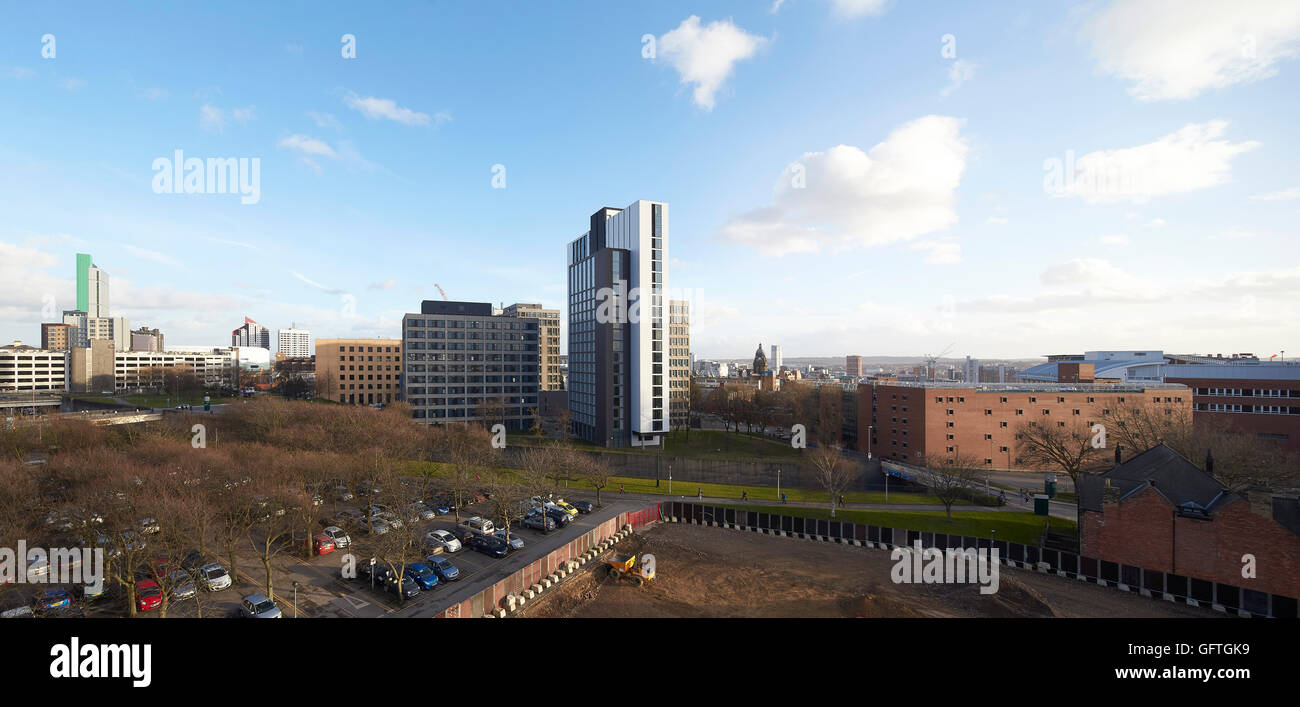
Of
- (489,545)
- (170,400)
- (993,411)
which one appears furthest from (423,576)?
(170,400)

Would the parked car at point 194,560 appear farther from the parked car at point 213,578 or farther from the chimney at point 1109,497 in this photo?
the chimney at point 1109,497

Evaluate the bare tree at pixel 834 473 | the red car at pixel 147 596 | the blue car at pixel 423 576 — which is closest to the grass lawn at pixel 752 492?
the bare tree at pixel 834 473

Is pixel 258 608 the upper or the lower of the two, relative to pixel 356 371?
lower

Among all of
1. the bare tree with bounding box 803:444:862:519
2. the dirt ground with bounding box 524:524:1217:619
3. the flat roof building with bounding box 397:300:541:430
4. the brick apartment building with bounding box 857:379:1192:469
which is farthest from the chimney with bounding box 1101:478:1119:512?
the flat roof building with bounding box 397:300:541:430

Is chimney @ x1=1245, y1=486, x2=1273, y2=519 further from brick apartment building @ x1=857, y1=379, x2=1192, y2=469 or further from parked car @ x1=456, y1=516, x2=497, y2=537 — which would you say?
parked car @ x1=456, y1=516, x2=497, y2=537

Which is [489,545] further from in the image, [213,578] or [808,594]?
[808,594]
